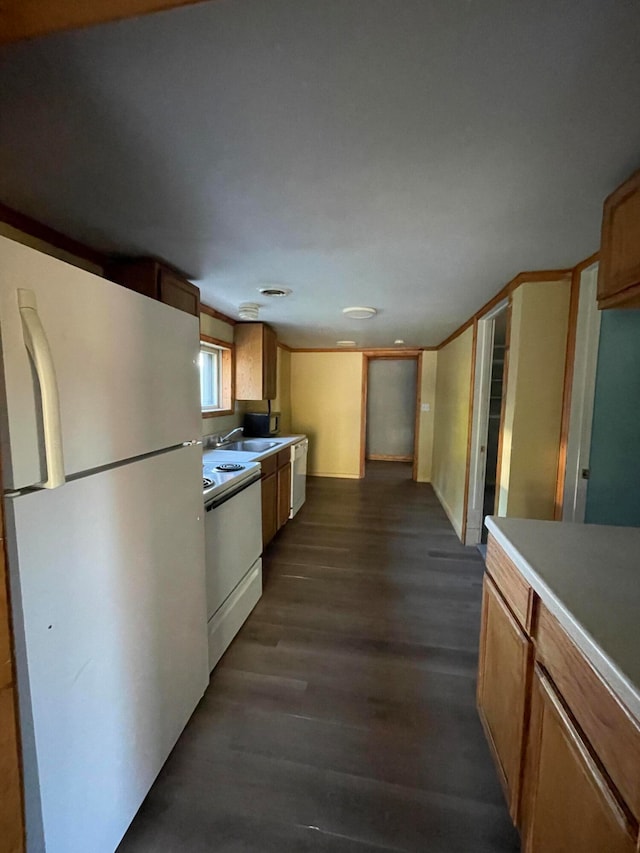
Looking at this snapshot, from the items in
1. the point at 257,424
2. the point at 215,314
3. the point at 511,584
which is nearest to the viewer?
the point at 511,584

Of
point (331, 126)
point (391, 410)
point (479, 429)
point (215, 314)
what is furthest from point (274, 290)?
point (391, 410)

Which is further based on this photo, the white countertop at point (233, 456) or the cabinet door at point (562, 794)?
the white countertop at point (233, 456)

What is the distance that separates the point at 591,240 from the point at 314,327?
2.56 m

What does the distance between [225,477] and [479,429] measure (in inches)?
89.6

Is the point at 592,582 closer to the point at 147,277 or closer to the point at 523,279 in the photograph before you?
the point at 523,279

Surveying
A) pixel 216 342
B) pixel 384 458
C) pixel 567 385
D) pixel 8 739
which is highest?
pixel 216 342

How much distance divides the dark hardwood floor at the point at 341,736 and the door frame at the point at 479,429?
2.25ft

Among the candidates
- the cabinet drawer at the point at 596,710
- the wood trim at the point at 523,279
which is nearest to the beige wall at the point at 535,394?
the wood trim at the point at 523,279

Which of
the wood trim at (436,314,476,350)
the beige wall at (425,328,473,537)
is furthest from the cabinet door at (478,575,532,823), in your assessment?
the wood trim at (436,314,476,350)

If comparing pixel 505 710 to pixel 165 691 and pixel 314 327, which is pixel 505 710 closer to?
pixel 165 691

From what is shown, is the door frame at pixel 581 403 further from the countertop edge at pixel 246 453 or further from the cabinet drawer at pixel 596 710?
the countertop edge at pixel 246 453

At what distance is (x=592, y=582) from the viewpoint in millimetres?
957

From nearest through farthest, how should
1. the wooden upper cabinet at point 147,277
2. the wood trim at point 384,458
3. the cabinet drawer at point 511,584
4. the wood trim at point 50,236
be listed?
the cabinet drawer at point 511,584
the wood trim at point 50,236
the wooden upper cabinet at point 147,277
the wood trim at point 384,458

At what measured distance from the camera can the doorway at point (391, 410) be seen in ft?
22.3
